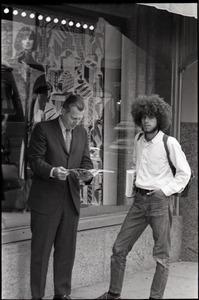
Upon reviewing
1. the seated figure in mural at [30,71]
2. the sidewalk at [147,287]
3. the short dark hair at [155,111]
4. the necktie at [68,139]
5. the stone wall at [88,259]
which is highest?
→ the seated figure in mural at [30,71]

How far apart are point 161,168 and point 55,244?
1139mm

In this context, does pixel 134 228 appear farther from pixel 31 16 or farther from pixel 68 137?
pixel 31 16

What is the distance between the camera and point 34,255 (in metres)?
5.53

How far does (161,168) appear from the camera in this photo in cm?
563

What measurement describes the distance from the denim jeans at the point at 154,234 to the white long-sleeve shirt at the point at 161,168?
11 centimetres

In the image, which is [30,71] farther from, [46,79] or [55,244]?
[55,244]

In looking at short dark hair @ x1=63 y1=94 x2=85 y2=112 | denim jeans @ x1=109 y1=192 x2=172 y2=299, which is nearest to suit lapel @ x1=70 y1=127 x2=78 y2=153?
short dark hair @ x1=63 y1=94 x2=85 y2=112

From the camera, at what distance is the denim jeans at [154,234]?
5598 millimetres

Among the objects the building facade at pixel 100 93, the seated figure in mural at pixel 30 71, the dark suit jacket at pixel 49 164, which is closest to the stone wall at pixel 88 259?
the building facade at pixel 100 93

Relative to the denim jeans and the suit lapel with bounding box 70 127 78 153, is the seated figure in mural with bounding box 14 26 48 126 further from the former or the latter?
the denim jeans

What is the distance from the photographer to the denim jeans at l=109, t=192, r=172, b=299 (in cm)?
560

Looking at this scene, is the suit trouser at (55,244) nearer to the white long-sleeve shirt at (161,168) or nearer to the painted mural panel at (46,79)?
the painted mural panel at (46,79)

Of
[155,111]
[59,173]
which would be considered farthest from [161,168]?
[59,173]

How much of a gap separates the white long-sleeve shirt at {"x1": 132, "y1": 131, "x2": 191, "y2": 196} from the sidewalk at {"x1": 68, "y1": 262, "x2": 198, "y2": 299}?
3.86ft
